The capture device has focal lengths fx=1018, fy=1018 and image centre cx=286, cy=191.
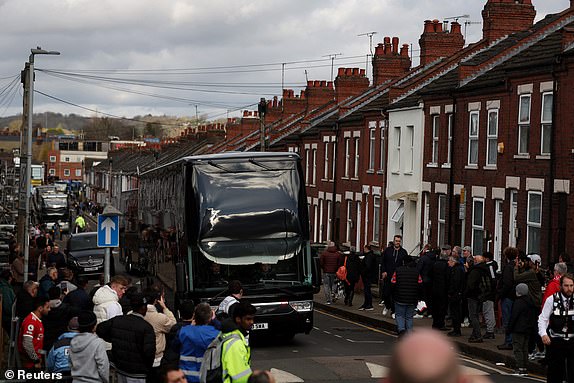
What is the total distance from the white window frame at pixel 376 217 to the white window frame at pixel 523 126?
1377 cm

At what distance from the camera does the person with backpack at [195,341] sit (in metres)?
10.6

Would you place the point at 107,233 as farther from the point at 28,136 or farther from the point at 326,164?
the point at 326,164

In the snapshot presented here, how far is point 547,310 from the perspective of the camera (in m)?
14.0

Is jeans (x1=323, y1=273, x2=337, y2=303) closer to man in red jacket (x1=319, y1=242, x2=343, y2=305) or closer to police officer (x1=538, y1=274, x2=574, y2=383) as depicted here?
man in red jacket (x1=319, y1=242, x2=343, y2=305)

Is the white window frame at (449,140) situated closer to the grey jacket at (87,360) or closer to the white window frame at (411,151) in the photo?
the white window frame at (411,151)

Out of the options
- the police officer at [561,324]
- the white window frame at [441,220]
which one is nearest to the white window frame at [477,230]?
the white window frame at [441,220]

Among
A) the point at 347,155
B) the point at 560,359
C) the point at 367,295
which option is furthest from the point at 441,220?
the point at 560,359

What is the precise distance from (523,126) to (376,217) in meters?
15.0

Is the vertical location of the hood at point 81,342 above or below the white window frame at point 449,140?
below

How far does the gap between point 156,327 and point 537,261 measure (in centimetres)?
1046

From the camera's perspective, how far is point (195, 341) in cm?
1055

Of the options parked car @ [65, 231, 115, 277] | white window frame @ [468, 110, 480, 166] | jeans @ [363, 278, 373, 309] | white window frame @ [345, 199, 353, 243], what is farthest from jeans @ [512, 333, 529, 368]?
white window frame @ [345, 199, 353, 243]

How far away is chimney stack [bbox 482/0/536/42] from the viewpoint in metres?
40.7

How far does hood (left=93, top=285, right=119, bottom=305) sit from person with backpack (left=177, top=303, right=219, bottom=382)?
12.3 feet
